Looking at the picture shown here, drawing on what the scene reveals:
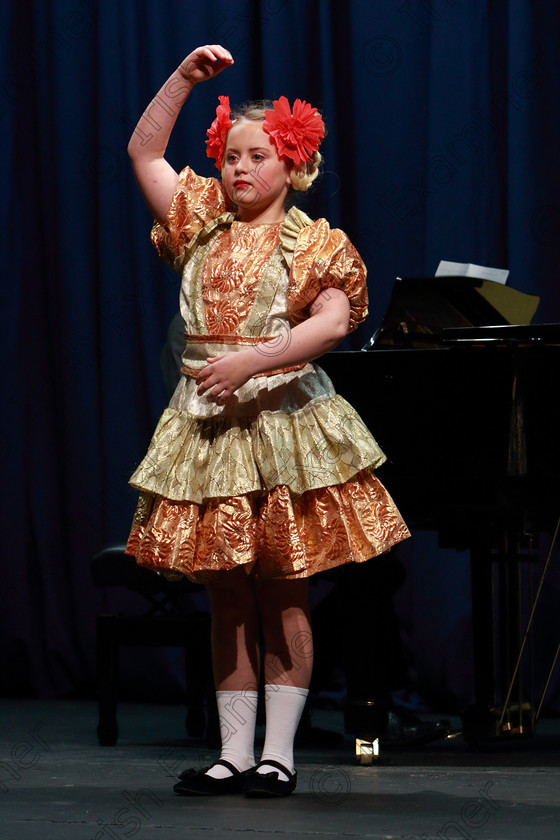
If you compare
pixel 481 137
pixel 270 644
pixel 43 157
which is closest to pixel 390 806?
pixel 270 644

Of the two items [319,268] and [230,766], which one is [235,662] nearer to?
[230,766]

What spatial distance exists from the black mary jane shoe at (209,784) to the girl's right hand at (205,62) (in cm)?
119

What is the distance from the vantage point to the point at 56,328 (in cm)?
452

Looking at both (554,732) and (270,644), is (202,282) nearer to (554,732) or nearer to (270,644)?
(270,644)

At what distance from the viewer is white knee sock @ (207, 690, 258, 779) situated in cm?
218

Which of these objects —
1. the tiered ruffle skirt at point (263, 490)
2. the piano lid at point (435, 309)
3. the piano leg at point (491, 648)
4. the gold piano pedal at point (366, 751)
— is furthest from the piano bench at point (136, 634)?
the tiered ruffle skirt at point (263, 490)

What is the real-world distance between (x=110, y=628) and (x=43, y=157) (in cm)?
198

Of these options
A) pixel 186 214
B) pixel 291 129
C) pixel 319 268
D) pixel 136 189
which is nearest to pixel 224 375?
pixel 319 268

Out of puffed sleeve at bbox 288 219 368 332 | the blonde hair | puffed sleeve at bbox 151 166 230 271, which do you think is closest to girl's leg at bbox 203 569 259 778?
puffed sleeve at bbox 288 219 368 332

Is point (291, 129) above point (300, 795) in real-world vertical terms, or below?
above

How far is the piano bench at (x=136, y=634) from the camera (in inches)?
126

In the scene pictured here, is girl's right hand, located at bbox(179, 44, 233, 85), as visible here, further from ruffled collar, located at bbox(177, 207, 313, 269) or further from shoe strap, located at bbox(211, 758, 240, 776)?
shoe strap, located at bbox(211, 758, 240, 776)

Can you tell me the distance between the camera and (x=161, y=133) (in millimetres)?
2283

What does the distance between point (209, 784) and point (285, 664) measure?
0.24 metres
